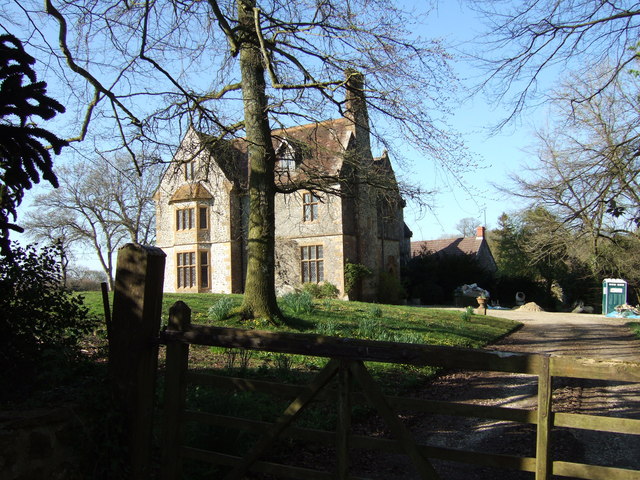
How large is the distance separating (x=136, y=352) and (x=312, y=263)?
2568 cm

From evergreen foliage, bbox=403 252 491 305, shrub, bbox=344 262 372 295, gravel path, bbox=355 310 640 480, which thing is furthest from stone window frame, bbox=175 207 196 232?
gravel path, bbox=355 310 640 480

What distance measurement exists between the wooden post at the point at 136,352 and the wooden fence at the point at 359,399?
2 cm

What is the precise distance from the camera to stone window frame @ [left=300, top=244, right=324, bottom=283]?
95.6 feet

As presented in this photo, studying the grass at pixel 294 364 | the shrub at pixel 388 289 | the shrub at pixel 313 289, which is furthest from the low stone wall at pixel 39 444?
the shrub at pixel 388 289

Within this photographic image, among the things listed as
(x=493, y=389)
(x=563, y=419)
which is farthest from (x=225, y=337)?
(x=493, y=389)

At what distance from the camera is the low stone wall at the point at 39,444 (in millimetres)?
3330

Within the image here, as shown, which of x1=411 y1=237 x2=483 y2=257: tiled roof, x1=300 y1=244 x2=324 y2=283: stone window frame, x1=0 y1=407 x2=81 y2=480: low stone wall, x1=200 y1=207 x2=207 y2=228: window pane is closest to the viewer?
x1=0 y1=407 x2=81 y2=480: low stone wall

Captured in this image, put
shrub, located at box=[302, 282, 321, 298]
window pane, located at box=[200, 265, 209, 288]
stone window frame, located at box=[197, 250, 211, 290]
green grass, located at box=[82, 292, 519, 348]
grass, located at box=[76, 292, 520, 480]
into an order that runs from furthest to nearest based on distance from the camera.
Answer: window pane, located at box=[200, 265, 209, 288], stone window frame, located at box=[197, 250, 211, 290], shrub, located at box=[302, 282, 321, 298], green grass, located at box=[82, 292, 519, 348], grass, located at box=[76, 292, 520, 480]

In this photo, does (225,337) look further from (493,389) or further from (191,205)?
(191,205)

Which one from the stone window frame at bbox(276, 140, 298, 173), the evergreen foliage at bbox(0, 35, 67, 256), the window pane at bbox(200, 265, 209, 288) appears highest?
the stone window frame at bbox(276, 140, 298, 173)

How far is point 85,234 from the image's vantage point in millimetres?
41906

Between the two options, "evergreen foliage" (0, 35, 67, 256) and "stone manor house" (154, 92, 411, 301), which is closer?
"evergreen foliage" (0, 35, 67, 256)

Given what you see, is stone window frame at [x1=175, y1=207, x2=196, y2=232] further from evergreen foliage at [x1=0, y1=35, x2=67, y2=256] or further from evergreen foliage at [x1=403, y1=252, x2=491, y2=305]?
evergreen foliage at [x1=0, y1=35, x2=67, y2=256]

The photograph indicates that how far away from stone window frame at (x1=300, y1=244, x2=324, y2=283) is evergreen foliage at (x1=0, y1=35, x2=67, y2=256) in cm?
2413
